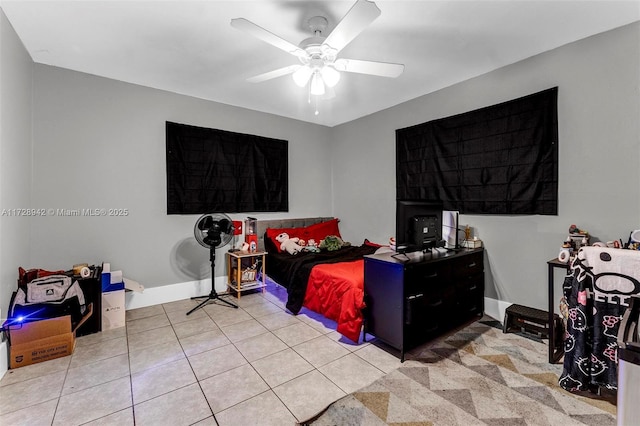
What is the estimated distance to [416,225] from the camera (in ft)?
7.88

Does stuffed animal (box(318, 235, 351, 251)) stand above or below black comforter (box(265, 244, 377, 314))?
above

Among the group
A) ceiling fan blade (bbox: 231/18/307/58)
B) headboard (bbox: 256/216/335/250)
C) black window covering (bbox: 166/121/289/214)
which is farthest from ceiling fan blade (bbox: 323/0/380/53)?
headboard (bbox: 256/216/335/250)

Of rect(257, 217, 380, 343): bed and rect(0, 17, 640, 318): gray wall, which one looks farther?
rect(257, 217, 380, 343): bed

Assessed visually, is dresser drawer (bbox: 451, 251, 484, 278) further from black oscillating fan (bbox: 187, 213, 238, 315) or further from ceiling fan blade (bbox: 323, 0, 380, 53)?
black oscillating fan (bbox: 187, 213, 238, 315)

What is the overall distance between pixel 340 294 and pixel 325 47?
207 centimetres

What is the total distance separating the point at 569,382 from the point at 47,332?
380 cm

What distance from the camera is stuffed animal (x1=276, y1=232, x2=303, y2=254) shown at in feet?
12.7

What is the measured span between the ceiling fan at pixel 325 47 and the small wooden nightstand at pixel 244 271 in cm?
215

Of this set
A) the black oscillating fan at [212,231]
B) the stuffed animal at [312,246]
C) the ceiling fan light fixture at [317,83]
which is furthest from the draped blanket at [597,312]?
the black oscillating fan at [212,231]

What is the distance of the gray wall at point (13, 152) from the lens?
207 centimetres

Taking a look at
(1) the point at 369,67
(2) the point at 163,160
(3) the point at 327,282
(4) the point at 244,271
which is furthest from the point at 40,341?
(1) the point at 369,67

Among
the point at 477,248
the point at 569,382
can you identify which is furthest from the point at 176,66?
the point at 569,382

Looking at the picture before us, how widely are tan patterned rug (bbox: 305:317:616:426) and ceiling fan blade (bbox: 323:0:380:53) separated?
7.46 feet

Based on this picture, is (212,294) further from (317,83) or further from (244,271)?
(317,83)
